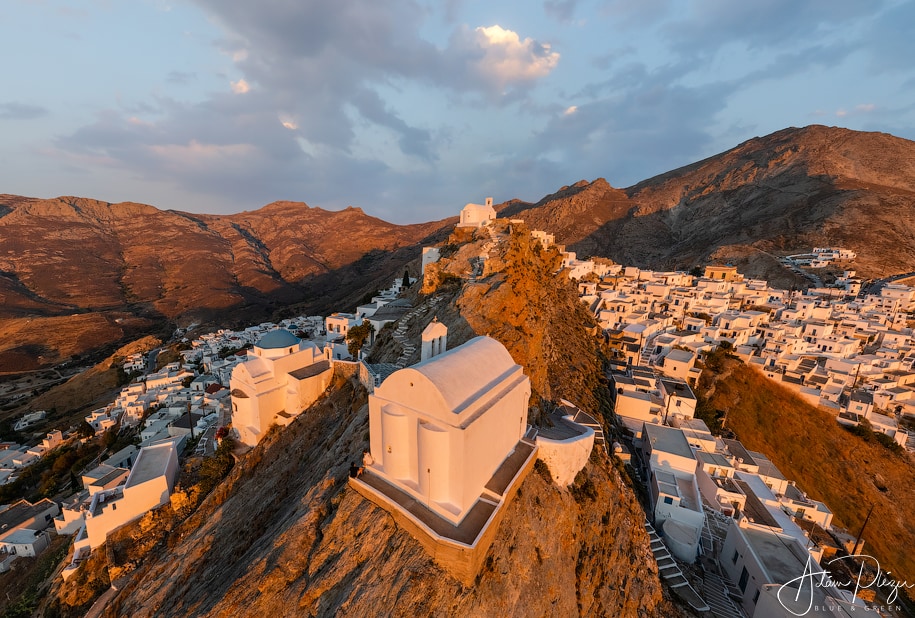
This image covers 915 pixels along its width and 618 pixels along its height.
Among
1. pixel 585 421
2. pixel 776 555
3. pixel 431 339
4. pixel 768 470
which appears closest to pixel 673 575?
pixel 776 555

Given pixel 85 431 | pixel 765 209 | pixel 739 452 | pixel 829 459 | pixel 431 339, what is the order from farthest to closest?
pixel 765 209 → pixel 85 431 → pixel 829 459 → pixel 739 452 → pixel 431 339

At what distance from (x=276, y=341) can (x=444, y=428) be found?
17.2 metres

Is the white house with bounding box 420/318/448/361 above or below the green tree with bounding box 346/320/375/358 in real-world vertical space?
above

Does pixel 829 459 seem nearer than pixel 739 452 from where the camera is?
No

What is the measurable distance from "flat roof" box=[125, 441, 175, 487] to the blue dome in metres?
9.78

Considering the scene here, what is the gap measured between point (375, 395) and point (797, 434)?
3738cm

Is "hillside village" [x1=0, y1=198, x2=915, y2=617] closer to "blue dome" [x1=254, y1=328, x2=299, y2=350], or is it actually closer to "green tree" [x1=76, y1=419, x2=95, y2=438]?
"blue dome" [x1=254, y1=328, x2=299, y2=350]

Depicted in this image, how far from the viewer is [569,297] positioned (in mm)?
38688

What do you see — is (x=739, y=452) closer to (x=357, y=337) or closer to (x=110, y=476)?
(x=357, y=337)

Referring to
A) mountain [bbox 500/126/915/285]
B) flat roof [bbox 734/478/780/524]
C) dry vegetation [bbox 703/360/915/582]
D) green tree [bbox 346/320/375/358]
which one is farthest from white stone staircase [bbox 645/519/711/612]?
mountain [bbox 500/126/915/285]

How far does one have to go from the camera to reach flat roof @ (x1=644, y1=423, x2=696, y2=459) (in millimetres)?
21656

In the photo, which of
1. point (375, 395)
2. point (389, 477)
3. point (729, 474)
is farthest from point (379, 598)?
point (729, 474)

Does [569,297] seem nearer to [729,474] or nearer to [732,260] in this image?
[729,474]

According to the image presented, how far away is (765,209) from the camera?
87250 millimetres
